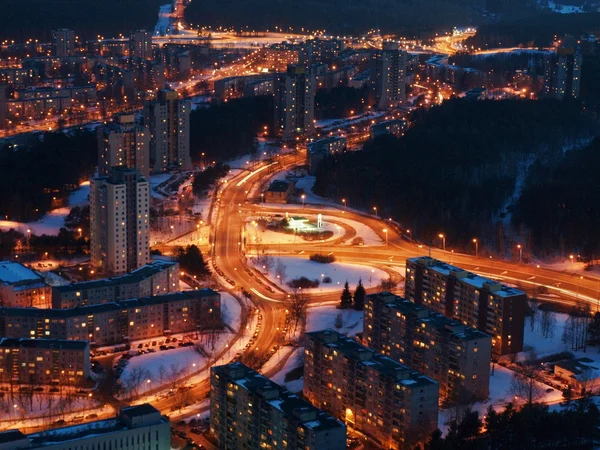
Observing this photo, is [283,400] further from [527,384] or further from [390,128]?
[390,128]

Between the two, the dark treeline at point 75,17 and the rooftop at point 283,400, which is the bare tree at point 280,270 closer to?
the rooftop at point 283,400

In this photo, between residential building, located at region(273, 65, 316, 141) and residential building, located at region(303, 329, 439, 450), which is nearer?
residential building, located at region(303, 329, 439, 450)

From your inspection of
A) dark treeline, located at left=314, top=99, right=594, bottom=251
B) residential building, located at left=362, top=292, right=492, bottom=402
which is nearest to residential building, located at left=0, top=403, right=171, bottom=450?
residential building, located at left=362, top=292, right=492, bottom=402

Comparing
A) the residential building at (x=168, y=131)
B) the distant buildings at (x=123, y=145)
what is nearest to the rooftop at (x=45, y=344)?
the distant buildings at (x=123, y=145)

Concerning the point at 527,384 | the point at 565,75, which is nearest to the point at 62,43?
the point at 565,75

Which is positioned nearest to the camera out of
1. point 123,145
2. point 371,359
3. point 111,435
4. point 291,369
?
point 111,435

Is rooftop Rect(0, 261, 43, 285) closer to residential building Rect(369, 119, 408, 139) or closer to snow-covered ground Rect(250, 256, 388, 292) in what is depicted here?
snow-covered ground Rect(250, 256, 388, 292)

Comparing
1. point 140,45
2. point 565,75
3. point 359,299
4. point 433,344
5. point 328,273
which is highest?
point 565,75
